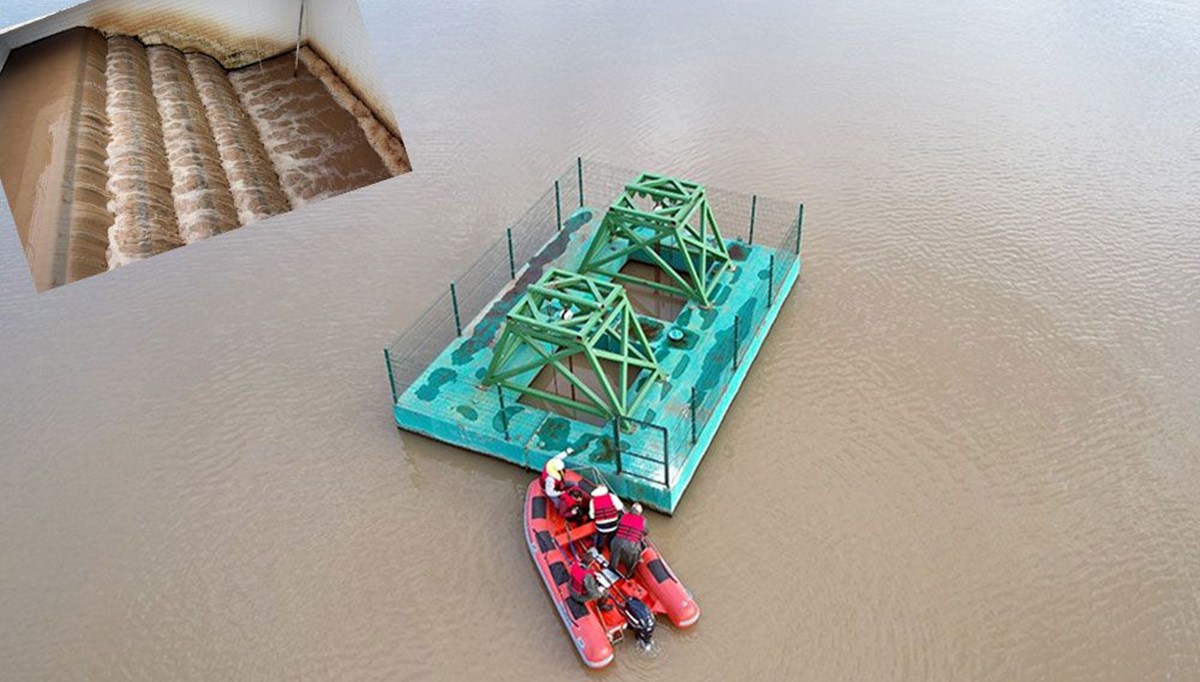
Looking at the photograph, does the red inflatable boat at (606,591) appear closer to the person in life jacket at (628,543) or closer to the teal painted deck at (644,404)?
the person in life jacket at (628,543)

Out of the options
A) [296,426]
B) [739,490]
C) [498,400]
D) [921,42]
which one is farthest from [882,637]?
[921,42]

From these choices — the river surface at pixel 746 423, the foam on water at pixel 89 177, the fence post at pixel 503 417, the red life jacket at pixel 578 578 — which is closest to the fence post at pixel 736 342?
the river surface at pixel 746 423

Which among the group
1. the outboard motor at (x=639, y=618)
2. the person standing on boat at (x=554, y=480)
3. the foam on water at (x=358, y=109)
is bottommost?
the outboard motor at (x=639, y=618)

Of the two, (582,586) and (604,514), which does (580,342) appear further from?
(582,586)

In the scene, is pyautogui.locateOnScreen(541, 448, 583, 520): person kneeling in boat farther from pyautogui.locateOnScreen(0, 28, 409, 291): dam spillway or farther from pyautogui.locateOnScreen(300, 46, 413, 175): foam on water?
pyautogui.locateOnScreen(300, 46, 413, 175): foam on water

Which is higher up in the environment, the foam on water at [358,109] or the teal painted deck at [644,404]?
the foam on water at [358,109]

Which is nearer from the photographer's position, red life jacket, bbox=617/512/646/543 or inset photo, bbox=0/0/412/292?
inset photo, bbox=0/0/412/292

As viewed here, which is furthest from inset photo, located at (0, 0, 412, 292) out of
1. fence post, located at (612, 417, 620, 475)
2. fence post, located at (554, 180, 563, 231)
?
fence post, located at (554, 180, 563, 231)
